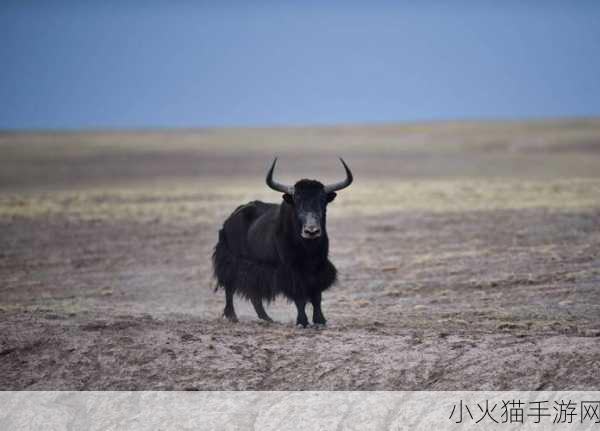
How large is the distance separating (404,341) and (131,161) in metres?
55.5

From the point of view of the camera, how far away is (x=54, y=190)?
4262 cm

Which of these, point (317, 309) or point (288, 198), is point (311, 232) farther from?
point (317, 309)

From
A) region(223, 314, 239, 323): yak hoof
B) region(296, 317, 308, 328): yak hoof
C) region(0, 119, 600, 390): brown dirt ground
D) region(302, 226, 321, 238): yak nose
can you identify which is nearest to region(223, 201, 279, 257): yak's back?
region(223, 314, 239, 323): yak hoof

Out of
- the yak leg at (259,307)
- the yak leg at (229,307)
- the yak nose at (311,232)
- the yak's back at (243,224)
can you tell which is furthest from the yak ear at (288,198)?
the yak leg at (229,307)

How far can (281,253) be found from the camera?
1112 cm

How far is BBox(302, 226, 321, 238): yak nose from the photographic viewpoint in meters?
10.3

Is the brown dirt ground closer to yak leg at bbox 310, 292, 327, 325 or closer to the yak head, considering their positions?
yak leg at bbox 310, 292, 327, 325

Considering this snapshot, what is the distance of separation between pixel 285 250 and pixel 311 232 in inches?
31.0

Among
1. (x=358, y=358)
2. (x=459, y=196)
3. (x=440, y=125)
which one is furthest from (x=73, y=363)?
(x=440, y=125)

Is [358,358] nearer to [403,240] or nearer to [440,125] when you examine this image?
[403,240]

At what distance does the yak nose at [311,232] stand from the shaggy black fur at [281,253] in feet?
0.15

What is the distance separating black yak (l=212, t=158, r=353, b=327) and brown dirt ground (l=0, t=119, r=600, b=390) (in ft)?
1.60

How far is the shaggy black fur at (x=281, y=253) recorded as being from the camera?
10.7m

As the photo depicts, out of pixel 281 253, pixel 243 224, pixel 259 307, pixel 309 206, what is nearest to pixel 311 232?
pixel 309 206
